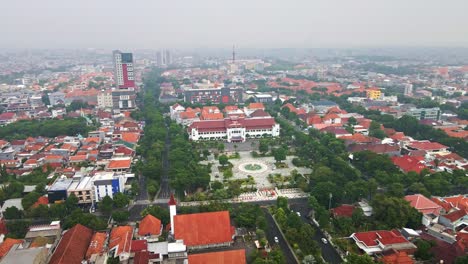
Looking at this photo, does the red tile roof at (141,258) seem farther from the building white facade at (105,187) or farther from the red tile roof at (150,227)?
the building white facade at (105,187)

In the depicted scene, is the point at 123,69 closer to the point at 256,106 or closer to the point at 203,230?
the point at 256,106

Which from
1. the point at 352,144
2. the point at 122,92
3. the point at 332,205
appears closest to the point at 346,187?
the point at 332,205

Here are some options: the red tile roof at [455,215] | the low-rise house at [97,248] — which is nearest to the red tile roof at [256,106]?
the red tile roof at [455,215]

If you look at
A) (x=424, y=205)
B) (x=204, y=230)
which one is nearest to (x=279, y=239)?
(x=204, y=230)

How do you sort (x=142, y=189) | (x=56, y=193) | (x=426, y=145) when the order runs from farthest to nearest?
(x=426, y=145) < (x=142, y=189) < (x=56, y=193)

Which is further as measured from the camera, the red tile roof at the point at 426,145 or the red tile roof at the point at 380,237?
the red tile roof at the point at 426,145
